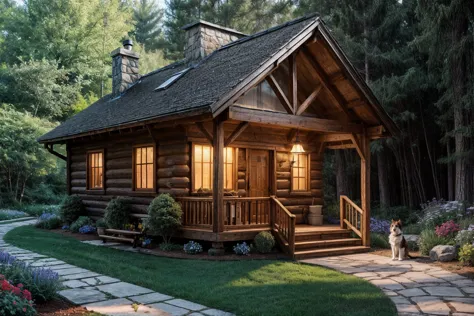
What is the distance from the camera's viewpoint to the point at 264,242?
10.1m

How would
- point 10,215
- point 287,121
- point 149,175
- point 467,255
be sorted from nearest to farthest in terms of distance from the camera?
point 467,255 → point 287,121 → point 149,175 → point 10,215

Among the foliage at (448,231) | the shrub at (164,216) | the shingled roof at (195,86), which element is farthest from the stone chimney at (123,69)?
the foliage at (448,231)

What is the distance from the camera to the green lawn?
6008 millimetres

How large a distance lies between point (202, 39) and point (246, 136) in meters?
4.63

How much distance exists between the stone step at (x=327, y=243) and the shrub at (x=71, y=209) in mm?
8631

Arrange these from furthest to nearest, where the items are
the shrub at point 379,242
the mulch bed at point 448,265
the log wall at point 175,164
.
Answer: the shrub at point 379,242
the log wall at point 175,164
the mulch bed at point 448,265

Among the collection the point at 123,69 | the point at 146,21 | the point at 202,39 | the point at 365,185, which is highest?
the point at 146,21

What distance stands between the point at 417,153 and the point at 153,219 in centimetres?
1293

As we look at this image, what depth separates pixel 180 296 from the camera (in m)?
6.46

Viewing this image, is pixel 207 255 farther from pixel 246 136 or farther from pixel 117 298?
pixel 117 298

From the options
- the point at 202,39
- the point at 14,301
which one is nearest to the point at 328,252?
the point at 14,301

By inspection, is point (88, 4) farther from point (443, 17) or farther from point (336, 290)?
point (336, 290)

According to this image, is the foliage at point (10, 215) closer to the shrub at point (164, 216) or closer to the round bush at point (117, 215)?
the round bush at point (117, 215)

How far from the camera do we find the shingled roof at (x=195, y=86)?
32.7 ft
